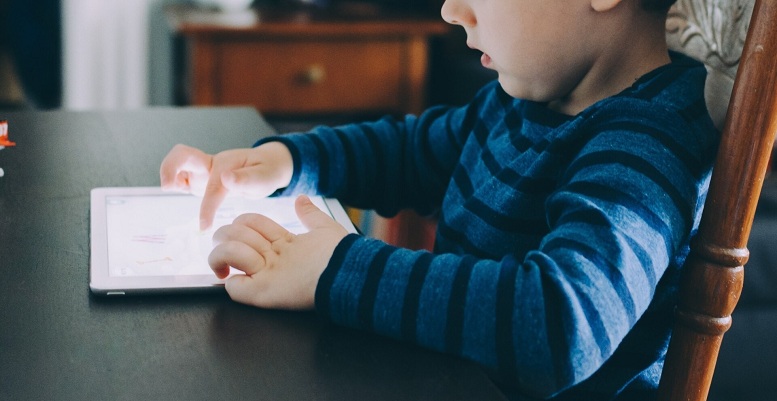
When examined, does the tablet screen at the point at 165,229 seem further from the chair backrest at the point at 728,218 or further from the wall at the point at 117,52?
the wall at the point at 117,52

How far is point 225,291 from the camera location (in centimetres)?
55

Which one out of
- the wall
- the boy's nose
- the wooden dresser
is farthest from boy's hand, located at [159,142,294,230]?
the wall

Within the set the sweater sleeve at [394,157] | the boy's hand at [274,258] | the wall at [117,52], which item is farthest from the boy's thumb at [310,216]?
the wall at [117,52]

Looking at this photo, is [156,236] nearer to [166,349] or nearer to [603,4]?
[166,349]

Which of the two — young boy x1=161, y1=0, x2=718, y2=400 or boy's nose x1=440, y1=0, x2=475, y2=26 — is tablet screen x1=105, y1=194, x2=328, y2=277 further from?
boy's nose x1=440, y1=0, x2=475, y2=26

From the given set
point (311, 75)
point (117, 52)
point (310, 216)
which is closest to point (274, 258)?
point (310, 216)

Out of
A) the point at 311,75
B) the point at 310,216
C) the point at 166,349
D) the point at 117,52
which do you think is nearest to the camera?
the point at 166,349

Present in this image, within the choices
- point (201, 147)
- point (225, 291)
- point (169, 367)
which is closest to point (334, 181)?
point (201, 147)

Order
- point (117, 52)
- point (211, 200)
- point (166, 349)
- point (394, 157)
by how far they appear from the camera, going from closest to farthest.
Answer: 1. point (166, 349)
2. point (211, 200)
3. point (394, 157)
4. point (117, 52)

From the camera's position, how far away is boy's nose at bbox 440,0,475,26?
2.22 feet

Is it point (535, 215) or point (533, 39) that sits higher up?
point (533, 39)

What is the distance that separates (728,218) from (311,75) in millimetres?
1631

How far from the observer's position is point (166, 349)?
470mm

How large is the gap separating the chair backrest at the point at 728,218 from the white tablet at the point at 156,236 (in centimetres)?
24
